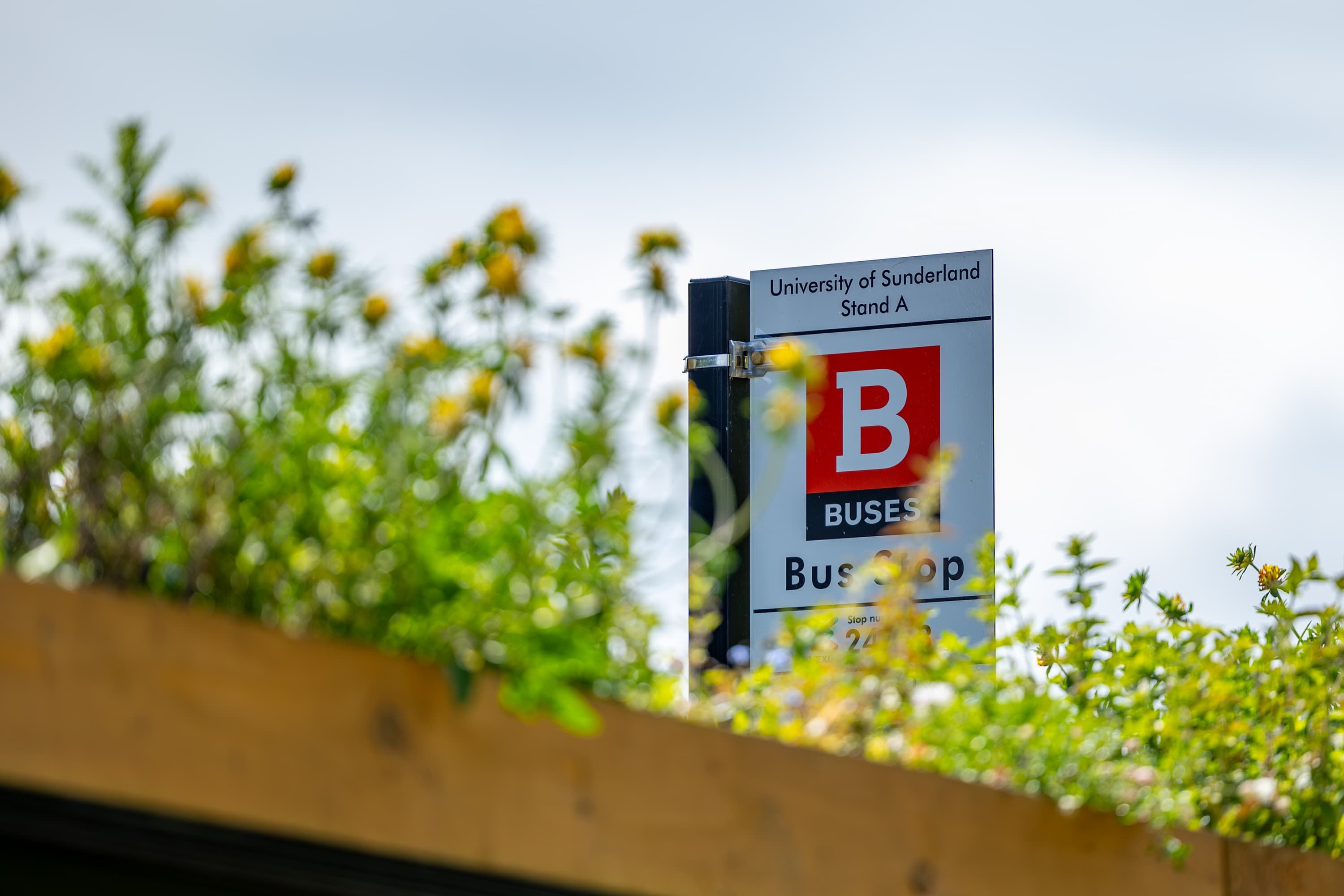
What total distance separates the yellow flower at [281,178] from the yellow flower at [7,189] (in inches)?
10.8

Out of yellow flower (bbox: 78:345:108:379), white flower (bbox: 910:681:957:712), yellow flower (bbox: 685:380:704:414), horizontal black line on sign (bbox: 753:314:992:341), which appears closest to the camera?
yellow flower (bbox: 78:345:108:379)

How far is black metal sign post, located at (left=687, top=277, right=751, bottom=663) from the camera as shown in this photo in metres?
5.37

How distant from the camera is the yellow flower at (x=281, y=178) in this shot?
200 cm

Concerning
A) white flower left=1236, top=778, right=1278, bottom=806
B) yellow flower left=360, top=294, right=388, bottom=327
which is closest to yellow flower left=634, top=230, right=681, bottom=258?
yellow flower left=360, top=294, right=388, bottom=327

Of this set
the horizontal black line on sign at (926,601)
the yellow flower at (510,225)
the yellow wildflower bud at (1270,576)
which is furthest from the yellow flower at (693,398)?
the horizontal black line on sign at (926,601)

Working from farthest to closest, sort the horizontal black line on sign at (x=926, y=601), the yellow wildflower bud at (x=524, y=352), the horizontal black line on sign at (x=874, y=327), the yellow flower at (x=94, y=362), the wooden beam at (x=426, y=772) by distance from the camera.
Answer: the horizontal black line on sign at (x=874, y=327) < the horizontal black line on sign at (x=926, y=601) < the yellow wildflower bud at (x=524, y=352) < the yellow flower at (x=94, y=362) < the wooden beam at (x=426, y=772)

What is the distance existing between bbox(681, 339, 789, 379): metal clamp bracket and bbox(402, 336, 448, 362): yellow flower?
3.42 metres

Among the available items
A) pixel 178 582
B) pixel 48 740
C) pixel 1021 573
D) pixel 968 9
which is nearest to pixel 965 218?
pixel 968 9

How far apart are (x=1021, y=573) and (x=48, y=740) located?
7.19 feet

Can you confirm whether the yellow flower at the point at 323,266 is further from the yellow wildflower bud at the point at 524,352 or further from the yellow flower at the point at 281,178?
the yellow wildflower bud at the point at 524,352

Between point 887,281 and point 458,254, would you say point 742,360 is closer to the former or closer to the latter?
point 887,281

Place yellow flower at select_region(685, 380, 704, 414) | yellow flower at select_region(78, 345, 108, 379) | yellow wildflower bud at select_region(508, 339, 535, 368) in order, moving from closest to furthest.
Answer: yellow flower at select_region(78, 345, 108, 379) < yellow wildflower bud at select_region(508, 339, 535, 368) < yellow flower at select_region(685, 380, 704, 414)

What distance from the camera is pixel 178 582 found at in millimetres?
1852

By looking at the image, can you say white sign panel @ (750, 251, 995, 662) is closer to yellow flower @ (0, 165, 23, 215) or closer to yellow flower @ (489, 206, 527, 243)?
yellow flower @ (489, 206, 527, 243)
